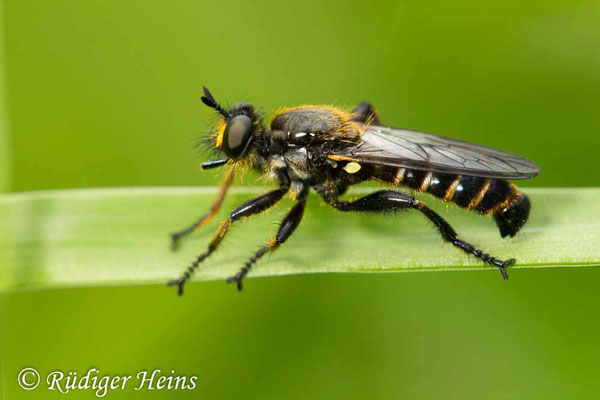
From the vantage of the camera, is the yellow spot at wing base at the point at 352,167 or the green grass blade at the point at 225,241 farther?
the yellow spot at wing base at the point at 352,167

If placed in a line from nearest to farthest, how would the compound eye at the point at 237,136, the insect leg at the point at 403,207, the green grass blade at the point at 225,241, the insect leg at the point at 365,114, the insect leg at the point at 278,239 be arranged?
the green grass blade at the point at 225,241 → the insect leg at the point at 403,207 → the insect leg at the point at 278,239 → the compound eye at the point at 237,136 → the insect leg at the point at 365,114

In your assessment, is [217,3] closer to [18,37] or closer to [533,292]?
[18,37]

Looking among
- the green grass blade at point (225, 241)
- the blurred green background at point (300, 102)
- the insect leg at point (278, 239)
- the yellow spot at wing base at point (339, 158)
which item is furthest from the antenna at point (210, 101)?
the insect leg at point (278, 239)

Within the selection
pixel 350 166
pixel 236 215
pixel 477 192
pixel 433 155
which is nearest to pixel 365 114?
pixel 350 166

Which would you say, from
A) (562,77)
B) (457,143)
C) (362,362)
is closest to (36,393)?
(362,362)

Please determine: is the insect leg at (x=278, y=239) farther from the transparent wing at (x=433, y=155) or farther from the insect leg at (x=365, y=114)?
the insect leg at (x=365, y=114)

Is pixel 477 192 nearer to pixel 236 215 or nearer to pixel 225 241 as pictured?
pixel 236 215

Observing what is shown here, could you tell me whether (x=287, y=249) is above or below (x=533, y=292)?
above

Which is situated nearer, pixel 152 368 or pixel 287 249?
pixel 287 249
